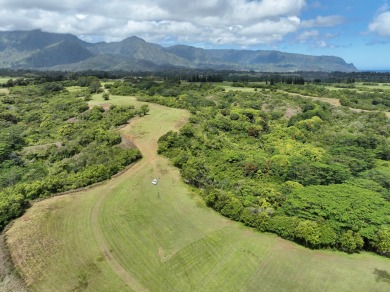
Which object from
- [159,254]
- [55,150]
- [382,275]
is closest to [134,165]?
[55,150]

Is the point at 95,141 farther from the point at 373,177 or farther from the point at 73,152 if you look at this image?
the point at 373,177

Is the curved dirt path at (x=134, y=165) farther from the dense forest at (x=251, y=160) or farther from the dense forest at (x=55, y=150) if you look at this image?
the dense forest at (x=251, y=160)

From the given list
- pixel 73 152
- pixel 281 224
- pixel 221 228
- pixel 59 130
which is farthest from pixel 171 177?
pixel 59 130

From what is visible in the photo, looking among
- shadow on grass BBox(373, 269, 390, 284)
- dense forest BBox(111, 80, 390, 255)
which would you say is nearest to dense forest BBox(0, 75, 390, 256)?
dense forest BBox(111, 80, 390, 255)

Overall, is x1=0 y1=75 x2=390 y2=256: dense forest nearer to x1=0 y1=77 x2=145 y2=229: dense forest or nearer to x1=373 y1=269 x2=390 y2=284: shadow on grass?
x1=0 y1=77 x2=145 y2=229: dense forest

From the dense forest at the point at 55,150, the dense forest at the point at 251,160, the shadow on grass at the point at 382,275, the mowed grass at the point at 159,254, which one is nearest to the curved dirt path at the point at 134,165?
the mowed grass at the point at 159,254

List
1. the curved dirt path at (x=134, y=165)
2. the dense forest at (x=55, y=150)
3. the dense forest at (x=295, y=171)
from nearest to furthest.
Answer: the curved dirt path at (x=134, y=165), the dense forest at (x=295, y=171), the dense forest at (x=55, y=150)
